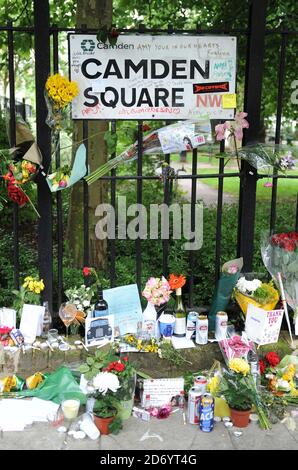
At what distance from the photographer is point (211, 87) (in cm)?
400

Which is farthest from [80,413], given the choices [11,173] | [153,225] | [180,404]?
[153,225]

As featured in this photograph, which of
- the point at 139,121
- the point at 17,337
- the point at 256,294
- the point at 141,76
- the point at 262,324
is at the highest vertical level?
the point at 141,76

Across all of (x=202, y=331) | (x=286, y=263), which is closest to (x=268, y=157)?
(x=286, y=263)

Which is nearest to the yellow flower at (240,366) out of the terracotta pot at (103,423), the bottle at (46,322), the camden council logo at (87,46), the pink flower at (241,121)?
the terracotta pot at (103,423)

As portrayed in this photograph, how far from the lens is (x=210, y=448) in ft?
10.7

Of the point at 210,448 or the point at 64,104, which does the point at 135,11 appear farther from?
the point at 210,448

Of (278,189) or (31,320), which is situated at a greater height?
Result: (31,320)

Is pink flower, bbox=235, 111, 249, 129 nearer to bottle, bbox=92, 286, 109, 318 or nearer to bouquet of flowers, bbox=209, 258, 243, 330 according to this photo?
bouquet of flowers, bbox=209, 258, 243, 330

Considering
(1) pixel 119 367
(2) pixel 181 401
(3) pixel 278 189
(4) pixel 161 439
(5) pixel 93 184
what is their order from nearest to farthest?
(4) pixel 161 439 → (1) pixel 119 367 → (2) pixel 181 401 → (5) pixel 93 184 → (3) pixel 278 189

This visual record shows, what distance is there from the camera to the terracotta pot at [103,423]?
11.0 feet

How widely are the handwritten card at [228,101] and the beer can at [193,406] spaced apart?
2.03m

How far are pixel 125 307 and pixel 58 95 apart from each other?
1.60 m

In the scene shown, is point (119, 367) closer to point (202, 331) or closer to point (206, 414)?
point (206, 414)

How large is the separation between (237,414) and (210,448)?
1.04 ft
